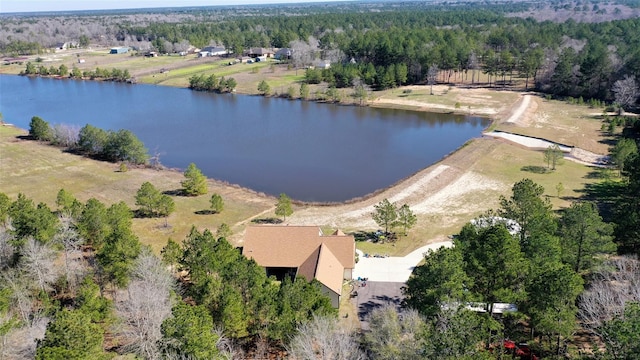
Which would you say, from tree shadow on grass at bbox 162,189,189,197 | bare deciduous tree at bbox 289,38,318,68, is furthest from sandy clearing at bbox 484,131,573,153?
bare deciduous tree at bbox 289,38,318,68

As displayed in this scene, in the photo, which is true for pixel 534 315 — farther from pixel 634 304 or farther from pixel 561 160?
pixel 561 160

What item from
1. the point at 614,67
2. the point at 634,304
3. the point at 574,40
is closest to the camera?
the point at 634,304

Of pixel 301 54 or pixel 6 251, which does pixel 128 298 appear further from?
pixel 301 54

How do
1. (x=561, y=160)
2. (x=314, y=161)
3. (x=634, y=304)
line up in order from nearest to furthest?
(x=634, y=304), (x=561, y=160), (x=314, y=161)

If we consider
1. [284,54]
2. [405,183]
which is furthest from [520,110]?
[284,54]

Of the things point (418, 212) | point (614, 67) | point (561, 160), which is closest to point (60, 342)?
point (418, 212)

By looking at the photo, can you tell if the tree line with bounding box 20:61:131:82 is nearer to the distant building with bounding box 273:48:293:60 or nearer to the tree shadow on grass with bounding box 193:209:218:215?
the distant building with bounding box 273:48:293:60

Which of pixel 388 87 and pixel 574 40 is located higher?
pixel 574 40

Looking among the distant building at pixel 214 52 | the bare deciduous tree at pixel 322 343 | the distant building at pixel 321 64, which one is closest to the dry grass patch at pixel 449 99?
the distant building at pixel 321 64
